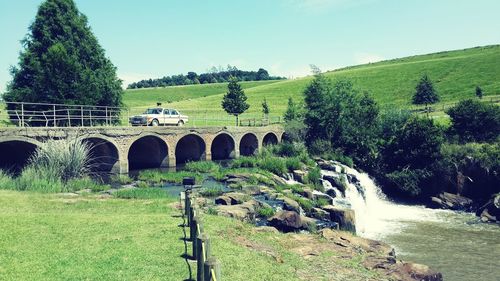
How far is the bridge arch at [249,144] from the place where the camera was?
167 ft

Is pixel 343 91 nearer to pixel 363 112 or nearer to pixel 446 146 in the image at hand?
pixel 363 112

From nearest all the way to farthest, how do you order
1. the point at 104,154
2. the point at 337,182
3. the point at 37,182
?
the point at 37,182
the point at 337,182
the point at 104,154

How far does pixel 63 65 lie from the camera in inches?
1476

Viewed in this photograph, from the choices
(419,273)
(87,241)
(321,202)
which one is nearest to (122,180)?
(321,202)

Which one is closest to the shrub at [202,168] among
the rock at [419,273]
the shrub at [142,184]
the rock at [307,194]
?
the shrub at [142,184]

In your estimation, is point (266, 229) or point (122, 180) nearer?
point (266, 229)

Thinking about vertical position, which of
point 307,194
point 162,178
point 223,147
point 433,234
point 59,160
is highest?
point 59,160

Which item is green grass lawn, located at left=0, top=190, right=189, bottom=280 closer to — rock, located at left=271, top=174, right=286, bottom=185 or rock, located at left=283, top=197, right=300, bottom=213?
rock, located at left=283, top=197, right=300, bottom=213

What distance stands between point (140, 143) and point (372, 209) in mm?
22318

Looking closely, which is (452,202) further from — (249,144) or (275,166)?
(249,144)

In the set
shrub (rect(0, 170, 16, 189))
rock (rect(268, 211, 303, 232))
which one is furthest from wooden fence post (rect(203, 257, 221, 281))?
shrub (rect(0, 170, 16, 189))

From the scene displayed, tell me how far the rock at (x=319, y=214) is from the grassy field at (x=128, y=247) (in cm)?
614

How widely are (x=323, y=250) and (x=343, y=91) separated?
3543cm

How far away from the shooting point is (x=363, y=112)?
1865 inches
